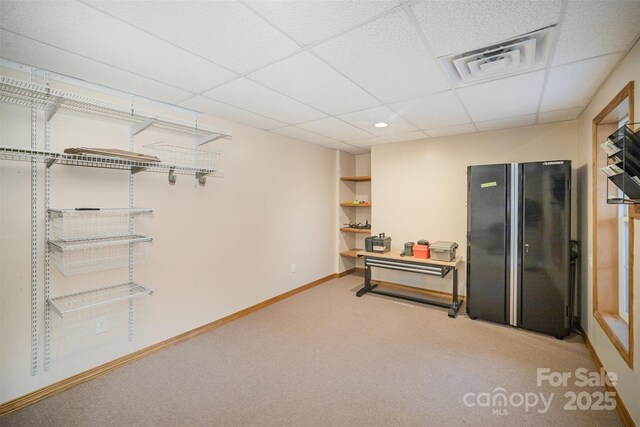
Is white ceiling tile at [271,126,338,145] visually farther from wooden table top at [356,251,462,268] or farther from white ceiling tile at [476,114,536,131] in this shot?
white ceiling tile at [476,114,536,131]

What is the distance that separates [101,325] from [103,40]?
2.19 m

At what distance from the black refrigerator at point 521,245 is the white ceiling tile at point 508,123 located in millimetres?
566

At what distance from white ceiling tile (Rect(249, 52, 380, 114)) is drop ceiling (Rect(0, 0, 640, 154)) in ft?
0.03

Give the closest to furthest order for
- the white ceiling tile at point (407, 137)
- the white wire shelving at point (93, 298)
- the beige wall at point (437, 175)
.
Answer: the white wire shelving at point (93, 298)
the beige wall at point (437, 175)
the white ceiling tile at point (407, 137)

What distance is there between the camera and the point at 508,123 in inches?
139

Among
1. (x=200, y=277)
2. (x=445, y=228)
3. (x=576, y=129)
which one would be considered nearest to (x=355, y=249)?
(x=445, y=228)

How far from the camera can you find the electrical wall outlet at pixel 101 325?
7.97ft

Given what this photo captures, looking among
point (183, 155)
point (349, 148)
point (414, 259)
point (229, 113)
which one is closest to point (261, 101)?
point (229, 113)

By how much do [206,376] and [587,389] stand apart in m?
3.01

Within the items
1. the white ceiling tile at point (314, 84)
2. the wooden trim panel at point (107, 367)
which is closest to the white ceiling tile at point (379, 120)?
the white ceiling tile at point (314, 84)

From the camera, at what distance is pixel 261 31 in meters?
1.64

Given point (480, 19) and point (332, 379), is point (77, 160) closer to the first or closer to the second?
point (332, 379)

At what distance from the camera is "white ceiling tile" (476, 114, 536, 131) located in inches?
131

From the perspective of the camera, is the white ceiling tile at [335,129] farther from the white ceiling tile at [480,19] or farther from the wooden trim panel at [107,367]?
the wooden trim panel at [107,367]
